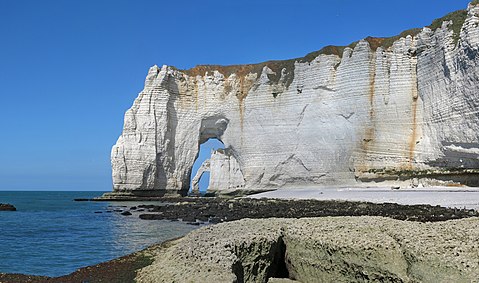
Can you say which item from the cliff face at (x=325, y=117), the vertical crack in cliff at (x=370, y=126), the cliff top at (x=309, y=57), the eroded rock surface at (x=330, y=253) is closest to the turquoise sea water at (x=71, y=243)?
the eroded rock surface at (x=330, y=253)

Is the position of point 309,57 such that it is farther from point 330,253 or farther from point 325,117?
point 330,253

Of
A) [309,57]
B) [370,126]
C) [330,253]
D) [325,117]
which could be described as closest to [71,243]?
[330,253]

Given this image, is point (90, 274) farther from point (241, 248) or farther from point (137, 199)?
point (137, 199)

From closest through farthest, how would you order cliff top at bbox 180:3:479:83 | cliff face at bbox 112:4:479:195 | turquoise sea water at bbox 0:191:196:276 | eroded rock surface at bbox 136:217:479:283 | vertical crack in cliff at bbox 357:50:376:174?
1. eroded rock surface at bbox 136:217:479:283
2. turquoise sea water at bbox 0:191:196:276
3. cliff face at bbox 112:4:479:195
4. cliff top at bbox 180:3:479:83
5. vertical crack in cliff at bbox 357:50:376:174

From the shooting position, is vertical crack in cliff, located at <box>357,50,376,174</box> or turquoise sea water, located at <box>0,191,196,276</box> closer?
turquoise sea water, located at <box>0,191,196,276</box>

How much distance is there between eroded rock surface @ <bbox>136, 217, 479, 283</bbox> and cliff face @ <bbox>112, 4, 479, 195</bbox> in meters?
18.9

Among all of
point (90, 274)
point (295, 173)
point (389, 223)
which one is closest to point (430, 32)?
point (295, 173)

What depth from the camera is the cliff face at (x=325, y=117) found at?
24.6 metres

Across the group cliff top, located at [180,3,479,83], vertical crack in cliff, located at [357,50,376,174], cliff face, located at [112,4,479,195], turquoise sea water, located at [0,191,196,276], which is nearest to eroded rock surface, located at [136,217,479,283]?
turquoise sea water, located at [0,191,196,276]

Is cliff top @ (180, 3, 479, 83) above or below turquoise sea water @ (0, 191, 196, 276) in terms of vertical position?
above

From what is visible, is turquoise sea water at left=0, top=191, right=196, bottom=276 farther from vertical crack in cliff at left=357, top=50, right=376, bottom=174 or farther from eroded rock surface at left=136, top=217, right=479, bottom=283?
vertical crack in cliff at left=357, top=50, right=376, bottom=174

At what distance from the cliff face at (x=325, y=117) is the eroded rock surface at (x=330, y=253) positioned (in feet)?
62.0

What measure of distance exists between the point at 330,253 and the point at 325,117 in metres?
27.0

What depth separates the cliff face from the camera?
24.6 metres
